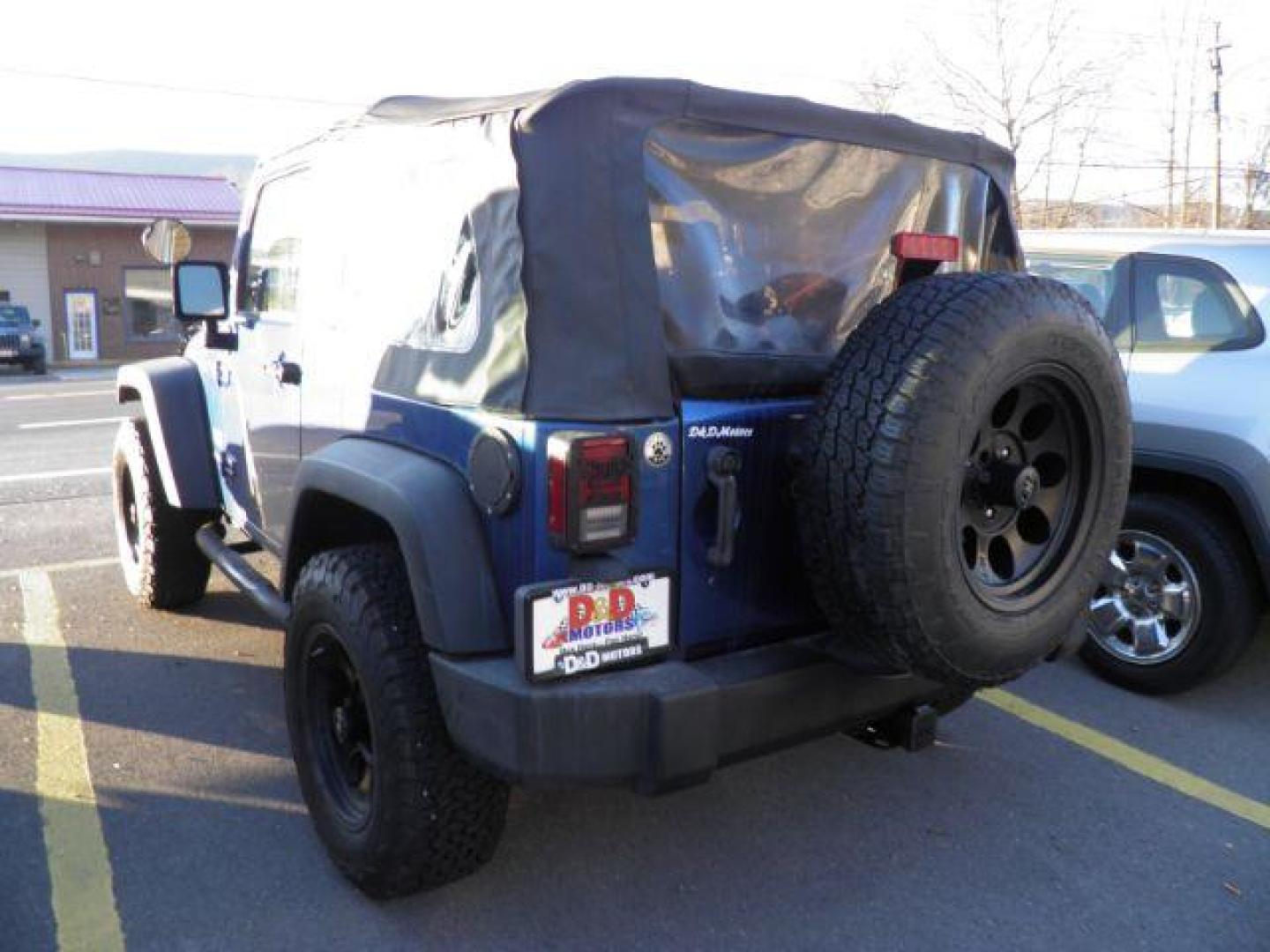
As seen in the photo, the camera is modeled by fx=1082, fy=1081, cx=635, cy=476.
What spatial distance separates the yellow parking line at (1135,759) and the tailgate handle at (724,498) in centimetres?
189

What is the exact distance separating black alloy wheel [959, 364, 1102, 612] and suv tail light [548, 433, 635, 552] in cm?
Answer: 81

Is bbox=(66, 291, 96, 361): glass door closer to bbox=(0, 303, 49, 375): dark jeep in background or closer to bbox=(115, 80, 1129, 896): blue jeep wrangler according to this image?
bbox=(0, 303, 49, 375): dark jeep in background

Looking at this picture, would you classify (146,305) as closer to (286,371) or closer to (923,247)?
(286,371)

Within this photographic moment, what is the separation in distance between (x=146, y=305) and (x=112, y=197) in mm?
3159

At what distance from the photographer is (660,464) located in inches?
94.8

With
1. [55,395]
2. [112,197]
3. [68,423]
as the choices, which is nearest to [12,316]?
[112,197]

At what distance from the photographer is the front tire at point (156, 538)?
16.0 ft

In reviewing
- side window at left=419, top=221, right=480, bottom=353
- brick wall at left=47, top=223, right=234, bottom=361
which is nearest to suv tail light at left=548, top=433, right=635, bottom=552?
side window at left=419, top=221, right=480, bottom=353

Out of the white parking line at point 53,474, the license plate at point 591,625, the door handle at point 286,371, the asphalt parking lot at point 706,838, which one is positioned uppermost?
the door handle at point 286,371

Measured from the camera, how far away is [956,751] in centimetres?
383

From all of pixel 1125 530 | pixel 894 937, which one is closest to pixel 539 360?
pixel 894 937

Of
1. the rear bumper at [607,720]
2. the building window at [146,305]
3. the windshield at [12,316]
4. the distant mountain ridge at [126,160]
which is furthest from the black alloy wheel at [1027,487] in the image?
the distant mountain ridge at [126,160]

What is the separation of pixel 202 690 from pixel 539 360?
264 cm

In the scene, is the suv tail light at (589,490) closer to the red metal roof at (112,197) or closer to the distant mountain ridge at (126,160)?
the red metal roof at (112,197)
